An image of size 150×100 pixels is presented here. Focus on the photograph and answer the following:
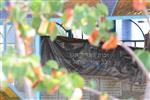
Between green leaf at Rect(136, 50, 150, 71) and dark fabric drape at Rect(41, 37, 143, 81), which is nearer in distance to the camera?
green leaf at Rect(136, 50, 150, 71)

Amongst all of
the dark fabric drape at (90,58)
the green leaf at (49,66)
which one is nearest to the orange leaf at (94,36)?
the green leaf at (49,66)

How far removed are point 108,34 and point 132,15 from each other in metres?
4.81

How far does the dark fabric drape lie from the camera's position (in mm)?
7605

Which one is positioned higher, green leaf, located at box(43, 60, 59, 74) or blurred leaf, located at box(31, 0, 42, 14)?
blurred leaf, located at box(31, 0, 42, 14)

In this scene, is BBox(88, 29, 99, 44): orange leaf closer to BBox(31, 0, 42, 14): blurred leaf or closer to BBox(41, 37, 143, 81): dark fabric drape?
BBox(31, 0, 42, 14): blurred leaf

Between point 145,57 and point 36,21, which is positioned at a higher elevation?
point 36,21

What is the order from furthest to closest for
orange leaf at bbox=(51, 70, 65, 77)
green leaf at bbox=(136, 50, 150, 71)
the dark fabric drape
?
1. the dark fabric drape
2. green leaf at bbox=(136, 50, 150, 71)
3. orange leaf at bbox=(51, 70, 65, 77)

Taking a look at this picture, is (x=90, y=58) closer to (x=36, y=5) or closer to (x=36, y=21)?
(x=36, y=21)

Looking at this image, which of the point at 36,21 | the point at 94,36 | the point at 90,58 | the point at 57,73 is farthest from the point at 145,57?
the point at 90,58

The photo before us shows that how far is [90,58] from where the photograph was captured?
777 cm

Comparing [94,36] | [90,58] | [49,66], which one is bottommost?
[90,58]

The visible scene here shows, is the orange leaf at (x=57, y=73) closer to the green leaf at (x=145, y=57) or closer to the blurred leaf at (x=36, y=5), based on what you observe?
the blurred leaf at (x=36, y=5)

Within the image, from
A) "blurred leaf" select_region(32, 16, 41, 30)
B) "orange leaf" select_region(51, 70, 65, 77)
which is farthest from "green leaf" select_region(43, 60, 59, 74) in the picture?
"blurred leaf" select_region(32, 16, 41, 30)

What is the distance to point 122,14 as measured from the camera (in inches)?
278
